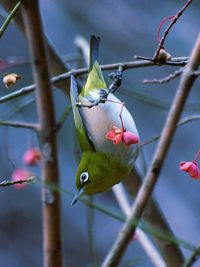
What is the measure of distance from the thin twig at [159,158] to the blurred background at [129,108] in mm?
2844

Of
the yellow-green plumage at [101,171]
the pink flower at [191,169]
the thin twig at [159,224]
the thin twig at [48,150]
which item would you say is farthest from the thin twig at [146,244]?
the thin twig at [48,150]

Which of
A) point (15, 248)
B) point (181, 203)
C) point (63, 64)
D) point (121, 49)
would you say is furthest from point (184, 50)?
point (63, 64)

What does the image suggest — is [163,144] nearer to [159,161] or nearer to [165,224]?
[159,161]

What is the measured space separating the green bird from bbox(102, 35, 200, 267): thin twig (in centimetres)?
43

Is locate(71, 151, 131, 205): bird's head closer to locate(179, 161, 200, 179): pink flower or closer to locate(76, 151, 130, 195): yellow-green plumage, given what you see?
locate(76, 151, 130, 195): yellow-green plumage

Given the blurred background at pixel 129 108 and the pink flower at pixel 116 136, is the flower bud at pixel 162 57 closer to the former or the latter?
the pink flower at pixel 116 136

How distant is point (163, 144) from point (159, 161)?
4 centimetres

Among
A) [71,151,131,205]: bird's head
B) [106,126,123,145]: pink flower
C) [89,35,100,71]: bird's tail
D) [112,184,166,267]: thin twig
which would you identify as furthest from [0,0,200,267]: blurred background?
[106,126,123,145]: pink flower

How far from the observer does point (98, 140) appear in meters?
1.83

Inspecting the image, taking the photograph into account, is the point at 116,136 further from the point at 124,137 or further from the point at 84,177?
the point at 84,177

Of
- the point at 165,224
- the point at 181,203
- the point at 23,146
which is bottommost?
the point at 181,203

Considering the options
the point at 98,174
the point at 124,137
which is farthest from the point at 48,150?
the point at 98,174

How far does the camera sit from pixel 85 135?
1823mm

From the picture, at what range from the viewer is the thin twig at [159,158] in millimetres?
1091
